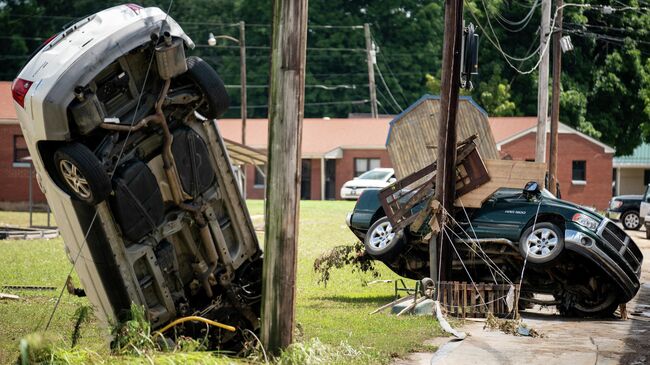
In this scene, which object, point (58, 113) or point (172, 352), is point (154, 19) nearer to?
point (58, 113)

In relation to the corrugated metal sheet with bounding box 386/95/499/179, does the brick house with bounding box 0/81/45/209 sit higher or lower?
lower

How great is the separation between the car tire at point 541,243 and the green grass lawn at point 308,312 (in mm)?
1910

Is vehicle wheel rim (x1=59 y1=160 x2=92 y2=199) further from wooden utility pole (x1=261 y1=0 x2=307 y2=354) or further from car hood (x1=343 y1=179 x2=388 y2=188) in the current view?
car hood (x1=343 y1=179 x2=388 y2=188)

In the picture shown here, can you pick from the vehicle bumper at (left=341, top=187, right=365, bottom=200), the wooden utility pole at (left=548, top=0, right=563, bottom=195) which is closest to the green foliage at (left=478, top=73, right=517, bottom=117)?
the vehicle bumper at (left=341, top=187, right=365, bottom=200)

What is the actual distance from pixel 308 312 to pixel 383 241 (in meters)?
2.07

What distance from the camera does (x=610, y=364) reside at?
1167 centimetres

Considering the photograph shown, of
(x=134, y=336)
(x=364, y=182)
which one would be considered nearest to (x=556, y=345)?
(x=134, y=336)

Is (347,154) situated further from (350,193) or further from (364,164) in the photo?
(350,193)

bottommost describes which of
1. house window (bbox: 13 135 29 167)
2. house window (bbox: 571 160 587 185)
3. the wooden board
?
house window (bbox: 571 160 587 185)

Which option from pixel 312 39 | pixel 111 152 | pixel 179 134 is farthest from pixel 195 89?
pixel 312 39

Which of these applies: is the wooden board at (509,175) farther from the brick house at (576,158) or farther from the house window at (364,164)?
the house window at (364,164)

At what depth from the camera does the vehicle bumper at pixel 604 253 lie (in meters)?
15.2

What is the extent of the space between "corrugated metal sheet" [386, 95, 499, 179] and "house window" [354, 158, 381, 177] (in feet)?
130

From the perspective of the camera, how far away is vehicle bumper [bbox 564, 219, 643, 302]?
1516cm
